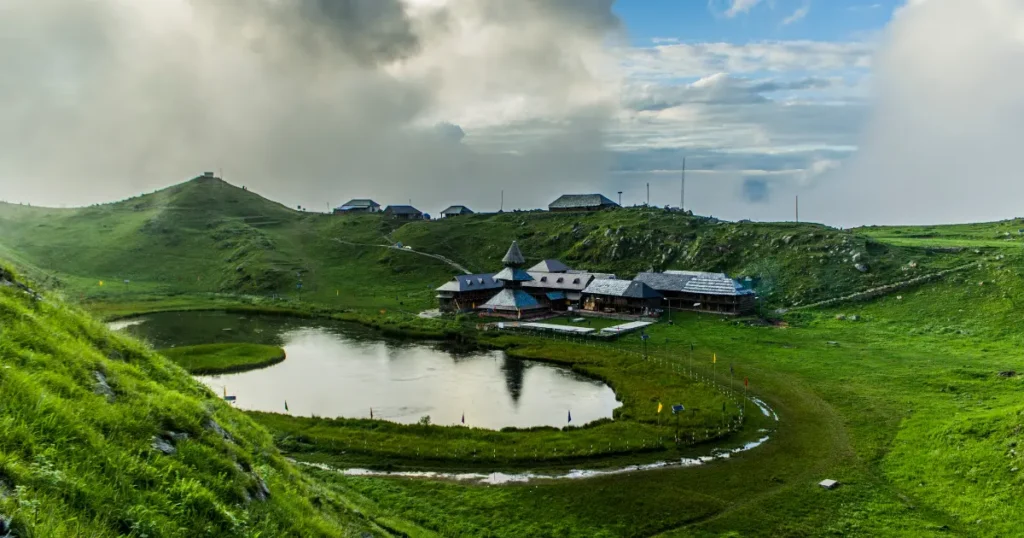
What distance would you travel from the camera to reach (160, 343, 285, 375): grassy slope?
63.8 metres

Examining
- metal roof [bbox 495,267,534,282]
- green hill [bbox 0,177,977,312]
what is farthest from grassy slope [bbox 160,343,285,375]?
metal roof [bbox 495,267,534,282]

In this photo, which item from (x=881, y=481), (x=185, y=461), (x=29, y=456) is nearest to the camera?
(x=29, y=456)

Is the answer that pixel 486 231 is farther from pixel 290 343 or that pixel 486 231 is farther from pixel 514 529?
pixel 514 529

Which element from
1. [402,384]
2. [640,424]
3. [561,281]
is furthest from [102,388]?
[561,281]

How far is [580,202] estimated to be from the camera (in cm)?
17612

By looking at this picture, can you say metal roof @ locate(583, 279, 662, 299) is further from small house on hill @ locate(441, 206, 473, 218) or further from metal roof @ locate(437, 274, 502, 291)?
small house on hill @ locate(441, 206, 473, 218)

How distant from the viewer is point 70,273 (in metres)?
144

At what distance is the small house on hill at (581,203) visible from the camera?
174 m

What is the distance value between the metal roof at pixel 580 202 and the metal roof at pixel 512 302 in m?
79.8

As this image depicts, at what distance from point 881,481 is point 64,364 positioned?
40.9m

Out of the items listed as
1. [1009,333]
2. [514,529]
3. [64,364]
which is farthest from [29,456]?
[1009,333]

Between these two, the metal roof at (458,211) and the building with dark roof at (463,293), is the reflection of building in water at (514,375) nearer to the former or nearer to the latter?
the building with dark roof at (463,293)

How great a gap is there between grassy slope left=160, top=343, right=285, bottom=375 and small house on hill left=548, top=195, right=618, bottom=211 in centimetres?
11585

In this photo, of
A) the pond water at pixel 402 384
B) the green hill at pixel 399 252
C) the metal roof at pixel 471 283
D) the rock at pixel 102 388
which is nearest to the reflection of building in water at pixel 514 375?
the pond water at pixel 402 384
